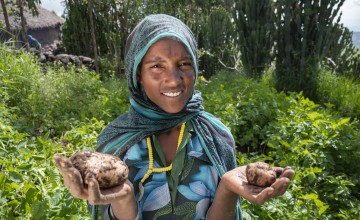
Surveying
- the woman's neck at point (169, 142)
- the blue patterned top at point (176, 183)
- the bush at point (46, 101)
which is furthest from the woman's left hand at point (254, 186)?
the bush at point (46, 101)

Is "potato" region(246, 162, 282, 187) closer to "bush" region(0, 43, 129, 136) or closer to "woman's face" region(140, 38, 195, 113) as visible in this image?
"woman's face" region(140, 38, 195, 113)

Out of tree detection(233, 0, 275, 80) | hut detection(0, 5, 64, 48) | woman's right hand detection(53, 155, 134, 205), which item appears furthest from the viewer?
hut detection(0, 5, 64, 48)

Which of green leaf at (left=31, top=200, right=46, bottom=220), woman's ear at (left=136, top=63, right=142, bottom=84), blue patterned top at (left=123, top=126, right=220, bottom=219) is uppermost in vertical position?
woman's ear at (left=136, top=63, right=142, bottom=84)

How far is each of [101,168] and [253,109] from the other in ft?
11.4

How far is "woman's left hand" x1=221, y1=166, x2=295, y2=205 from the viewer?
3.36ft

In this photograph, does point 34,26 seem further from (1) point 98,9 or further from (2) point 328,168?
(2) point 328,168

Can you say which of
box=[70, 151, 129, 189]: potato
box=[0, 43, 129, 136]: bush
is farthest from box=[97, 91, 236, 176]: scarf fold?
box=[0, 43, 129, 136]: bush

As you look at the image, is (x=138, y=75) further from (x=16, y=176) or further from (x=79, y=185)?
(x=16, y=176)

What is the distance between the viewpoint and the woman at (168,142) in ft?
4.13

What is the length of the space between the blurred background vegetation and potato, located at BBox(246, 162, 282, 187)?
1055mm

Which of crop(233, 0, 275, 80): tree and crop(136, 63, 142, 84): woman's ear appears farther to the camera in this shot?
crop(233, 0, 275, 80): tree

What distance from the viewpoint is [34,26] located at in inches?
687

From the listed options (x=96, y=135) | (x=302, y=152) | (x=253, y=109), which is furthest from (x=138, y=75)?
(x=253, y=109)

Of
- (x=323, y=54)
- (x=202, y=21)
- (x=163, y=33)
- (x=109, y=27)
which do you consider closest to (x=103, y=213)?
(x=163, y=33)
